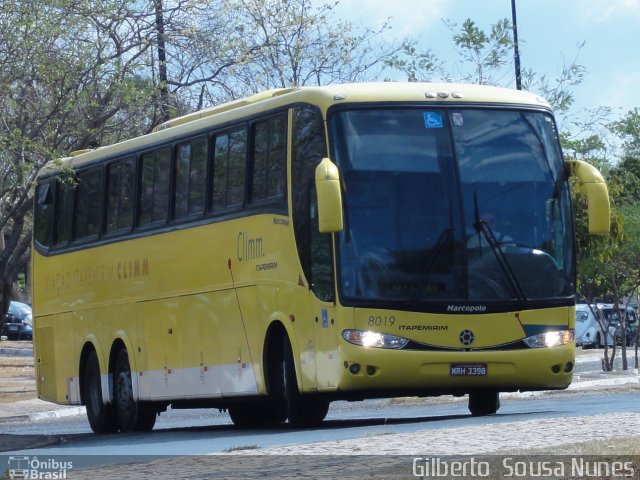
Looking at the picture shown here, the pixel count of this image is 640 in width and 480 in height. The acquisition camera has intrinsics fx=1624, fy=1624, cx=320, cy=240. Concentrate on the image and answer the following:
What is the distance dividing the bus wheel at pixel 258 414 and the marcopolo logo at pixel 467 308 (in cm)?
506

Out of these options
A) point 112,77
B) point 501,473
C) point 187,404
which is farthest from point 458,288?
point 112,77

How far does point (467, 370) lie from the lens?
1648cm

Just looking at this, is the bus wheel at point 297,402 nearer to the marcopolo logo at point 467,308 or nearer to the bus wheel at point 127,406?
the marcopolo logo at point 467,308

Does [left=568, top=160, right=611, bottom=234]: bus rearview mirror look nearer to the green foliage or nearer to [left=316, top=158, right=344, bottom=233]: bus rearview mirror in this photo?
[left=316, top=158, right=344, bottom=233]: bus rearview mirror

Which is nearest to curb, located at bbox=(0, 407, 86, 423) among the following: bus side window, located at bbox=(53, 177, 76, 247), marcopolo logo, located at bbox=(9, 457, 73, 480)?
bus side window, located at bbox=(53, 177, 76, 247)

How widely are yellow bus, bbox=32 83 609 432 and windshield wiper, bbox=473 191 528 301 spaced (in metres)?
0.01

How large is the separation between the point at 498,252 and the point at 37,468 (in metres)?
5.44

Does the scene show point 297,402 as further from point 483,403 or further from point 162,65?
point 162,65

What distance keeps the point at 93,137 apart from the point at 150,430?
9733 mm

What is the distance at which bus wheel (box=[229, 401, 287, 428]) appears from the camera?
21.1m

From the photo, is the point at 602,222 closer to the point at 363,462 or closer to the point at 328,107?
the point at 328,107

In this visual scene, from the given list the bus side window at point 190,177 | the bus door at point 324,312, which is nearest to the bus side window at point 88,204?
the bus side window at point 190,177

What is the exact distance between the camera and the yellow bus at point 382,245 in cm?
1639

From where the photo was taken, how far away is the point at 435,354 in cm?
1641
